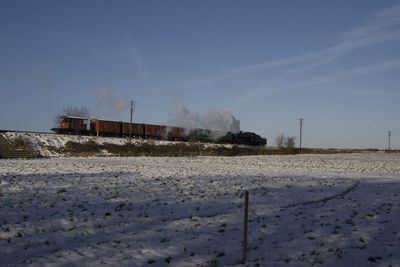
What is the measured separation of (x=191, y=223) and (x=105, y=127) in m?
44.4

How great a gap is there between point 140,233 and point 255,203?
199 inches

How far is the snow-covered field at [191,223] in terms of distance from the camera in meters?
6.78

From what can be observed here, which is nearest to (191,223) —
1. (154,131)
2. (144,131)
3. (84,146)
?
(84,146)

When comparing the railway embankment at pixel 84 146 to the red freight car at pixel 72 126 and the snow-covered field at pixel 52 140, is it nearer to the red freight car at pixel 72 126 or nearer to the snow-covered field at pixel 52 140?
the snow-covered field at pixel 52 140

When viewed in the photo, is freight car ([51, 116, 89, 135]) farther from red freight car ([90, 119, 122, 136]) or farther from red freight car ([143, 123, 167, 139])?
red freight car ([143, 123, 167, 139])

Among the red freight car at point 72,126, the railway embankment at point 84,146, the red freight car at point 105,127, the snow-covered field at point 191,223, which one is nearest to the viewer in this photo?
the snow-covered field at point 191,223

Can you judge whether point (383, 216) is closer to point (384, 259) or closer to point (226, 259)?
point (384, 259)

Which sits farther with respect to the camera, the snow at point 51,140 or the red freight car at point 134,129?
the red freight car at point 134,129

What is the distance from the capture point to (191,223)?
30.6 feet

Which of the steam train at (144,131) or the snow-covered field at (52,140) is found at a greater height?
the steam train at (144,131)

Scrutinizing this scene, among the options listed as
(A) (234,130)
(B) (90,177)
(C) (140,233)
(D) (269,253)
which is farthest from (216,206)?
(A) (234,130)

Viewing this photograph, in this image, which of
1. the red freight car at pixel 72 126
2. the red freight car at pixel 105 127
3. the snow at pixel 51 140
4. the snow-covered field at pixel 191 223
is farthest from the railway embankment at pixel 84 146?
the snow-covered field at pixel 191 223

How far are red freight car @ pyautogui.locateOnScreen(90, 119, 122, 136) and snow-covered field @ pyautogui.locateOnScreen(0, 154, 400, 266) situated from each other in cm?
3552

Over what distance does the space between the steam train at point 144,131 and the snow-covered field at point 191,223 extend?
35.6m
